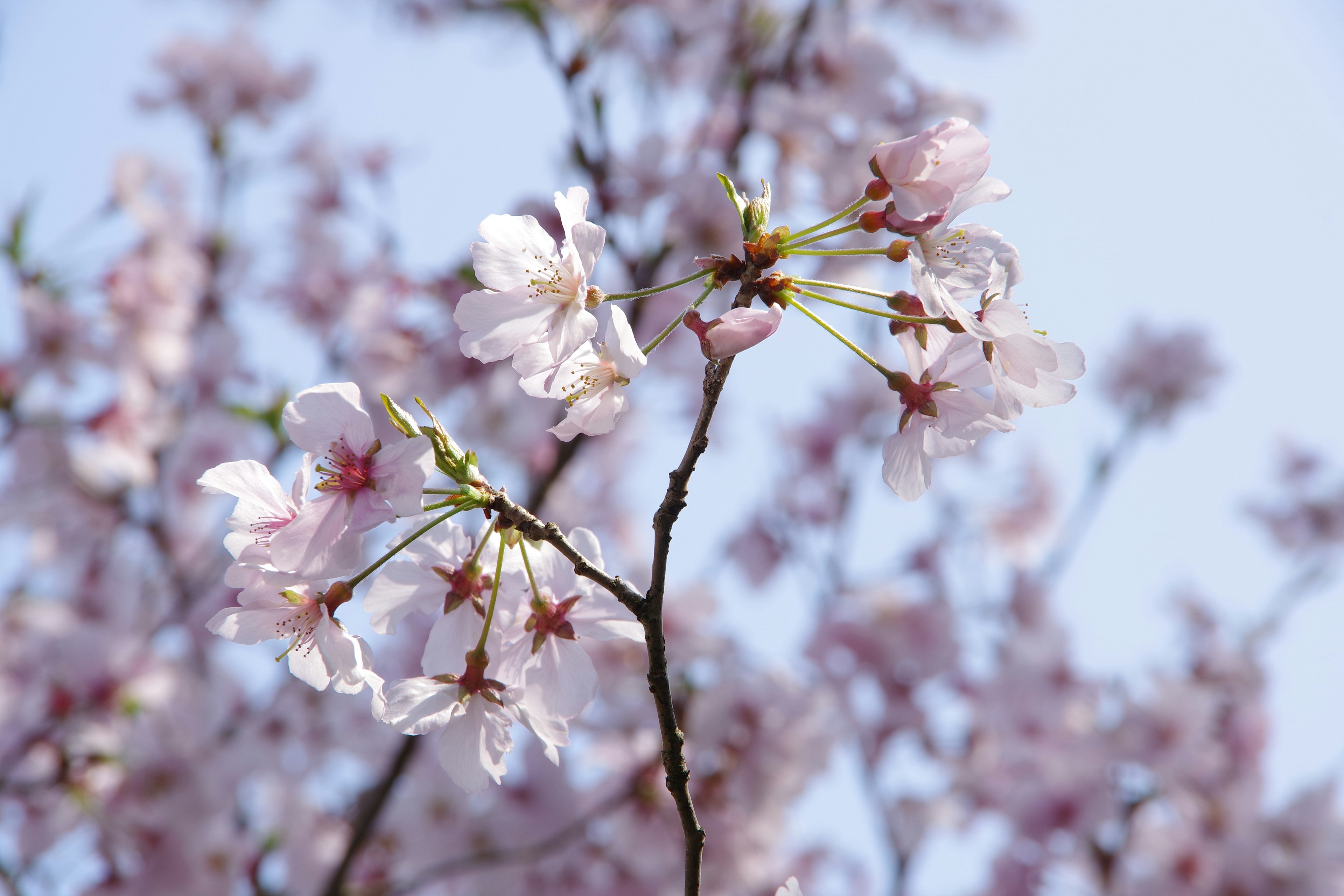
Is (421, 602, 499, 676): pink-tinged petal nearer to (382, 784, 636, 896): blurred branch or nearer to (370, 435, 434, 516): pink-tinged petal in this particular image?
(370, 435, 434, 516): pink-tinged petal

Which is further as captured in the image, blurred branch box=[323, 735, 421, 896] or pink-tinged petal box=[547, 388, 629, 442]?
blurred branch box=[323, 735, 421, 896]

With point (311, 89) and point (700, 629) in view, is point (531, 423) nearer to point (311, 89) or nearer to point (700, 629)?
point (700, 629)

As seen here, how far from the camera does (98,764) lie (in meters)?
3.03

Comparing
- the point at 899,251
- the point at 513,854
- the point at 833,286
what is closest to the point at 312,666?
the point at 833,286

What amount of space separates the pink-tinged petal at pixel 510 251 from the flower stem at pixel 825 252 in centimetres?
26

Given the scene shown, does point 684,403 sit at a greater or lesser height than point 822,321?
lesser

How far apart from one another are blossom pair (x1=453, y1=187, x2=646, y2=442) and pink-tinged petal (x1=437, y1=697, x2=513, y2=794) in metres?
0.33

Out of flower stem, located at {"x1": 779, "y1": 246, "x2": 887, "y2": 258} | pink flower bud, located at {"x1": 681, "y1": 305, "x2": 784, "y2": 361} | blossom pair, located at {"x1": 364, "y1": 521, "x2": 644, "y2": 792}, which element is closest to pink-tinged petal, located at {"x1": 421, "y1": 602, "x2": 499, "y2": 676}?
blossom pair, located at {"x1": 364, "y1": 521, "x2": 644, "y2": 792}

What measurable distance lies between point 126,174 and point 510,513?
4003mm

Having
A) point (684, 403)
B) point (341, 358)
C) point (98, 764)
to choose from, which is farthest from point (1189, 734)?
point (98, 764)

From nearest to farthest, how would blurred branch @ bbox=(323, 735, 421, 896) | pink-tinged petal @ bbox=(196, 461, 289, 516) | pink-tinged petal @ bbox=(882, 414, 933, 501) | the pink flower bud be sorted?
the pink flower bud
pink-tinged petal @ bbox=(196, 461, 289, 516)
pink-tinged petal @ bbox=(882, 414, 933, 501)
blurred branch @ bbox=(323, 735, 421, 896)

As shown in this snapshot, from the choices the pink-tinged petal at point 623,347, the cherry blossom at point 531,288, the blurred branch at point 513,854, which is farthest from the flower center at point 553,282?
the blurred branch at point 513,854

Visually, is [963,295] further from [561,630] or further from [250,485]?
[250,485]

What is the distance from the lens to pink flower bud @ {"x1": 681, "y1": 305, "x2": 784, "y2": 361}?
2.89ft
